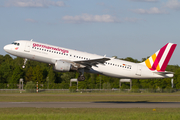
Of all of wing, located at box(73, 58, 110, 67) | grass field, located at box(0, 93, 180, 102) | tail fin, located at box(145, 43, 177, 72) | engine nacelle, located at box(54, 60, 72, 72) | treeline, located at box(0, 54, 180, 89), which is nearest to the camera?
engine nacelle, located at box(54, 60, 72, 72)

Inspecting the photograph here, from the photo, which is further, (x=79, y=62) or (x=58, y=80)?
(x=58, y=80)

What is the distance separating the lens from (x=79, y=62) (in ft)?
136

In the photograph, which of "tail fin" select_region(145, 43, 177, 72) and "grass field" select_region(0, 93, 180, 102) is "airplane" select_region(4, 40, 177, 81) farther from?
"grass field" select_region(0, 93, 180, 102)

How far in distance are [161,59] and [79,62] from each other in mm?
14224

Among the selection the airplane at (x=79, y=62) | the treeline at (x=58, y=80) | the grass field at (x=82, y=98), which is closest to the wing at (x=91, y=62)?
the airplane at (x=79, y=62)

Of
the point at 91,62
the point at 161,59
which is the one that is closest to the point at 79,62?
the point at 91,62

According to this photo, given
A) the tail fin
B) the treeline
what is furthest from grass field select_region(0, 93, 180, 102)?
the treeline

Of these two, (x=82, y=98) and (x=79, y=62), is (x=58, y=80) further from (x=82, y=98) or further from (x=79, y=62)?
(x=79, y=62)

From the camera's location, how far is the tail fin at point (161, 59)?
46688 mm

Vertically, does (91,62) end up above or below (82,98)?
above

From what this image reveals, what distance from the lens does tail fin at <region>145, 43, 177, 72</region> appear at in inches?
1838

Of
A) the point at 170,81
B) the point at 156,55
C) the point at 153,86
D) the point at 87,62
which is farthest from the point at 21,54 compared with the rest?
the point at 170,81

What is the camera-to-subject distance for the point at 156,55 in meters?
47.8

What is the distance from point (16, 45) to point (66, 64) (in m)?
7.66
